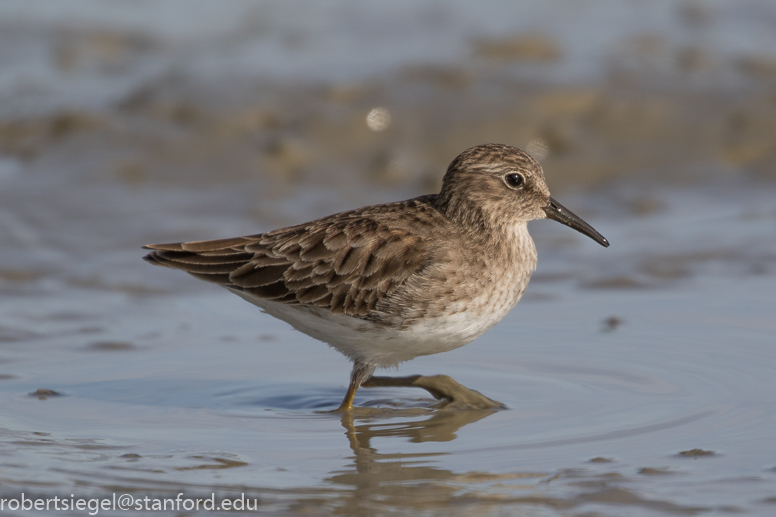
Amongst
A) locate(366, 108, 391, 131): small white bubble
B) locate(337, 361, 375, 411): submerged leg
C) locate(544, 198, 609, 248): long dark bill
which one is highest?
locate(366, 108, 391, 131): small white bubble

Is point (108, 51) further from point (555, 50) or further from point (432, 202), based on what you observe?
point (432, 202)

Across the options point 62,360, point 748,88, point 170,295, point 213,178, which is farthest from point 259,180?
point 748,88

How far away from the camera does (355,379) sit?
792 centimetres

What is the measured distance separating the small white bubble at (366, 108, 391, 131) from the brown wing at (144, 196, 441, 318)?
197 inches

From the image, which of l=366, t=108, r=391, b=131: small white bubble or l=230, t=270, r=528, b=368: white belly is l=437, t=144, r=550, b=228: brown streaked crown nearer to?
l=230, t=270, r=528, b=368: white belly

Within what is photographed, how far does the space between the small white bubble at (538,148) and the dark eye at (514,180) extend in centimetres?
507

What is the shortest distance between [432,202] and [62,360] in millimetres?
3304

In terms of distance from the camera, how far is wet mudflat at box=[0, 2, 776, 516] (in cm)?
657

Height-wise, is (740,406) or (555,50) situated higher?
(555,50)

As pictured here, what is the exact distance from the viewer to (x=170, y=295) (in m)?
10.4

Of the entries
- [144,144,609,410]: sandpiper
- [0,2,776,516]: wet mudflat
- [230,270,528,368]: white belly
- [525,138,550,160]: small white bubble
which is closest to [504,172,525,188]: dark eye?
[144,144,609,410]: sandpiper

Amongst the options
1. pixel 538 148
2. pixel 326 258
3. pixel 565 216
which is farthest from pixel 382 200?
pixel 326 258

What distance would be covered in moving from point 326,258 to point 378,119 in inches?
220

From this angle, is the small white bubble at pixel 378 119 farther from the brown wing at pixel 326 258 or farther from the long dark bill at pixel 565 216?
the long dark bill at pixel 565 216
